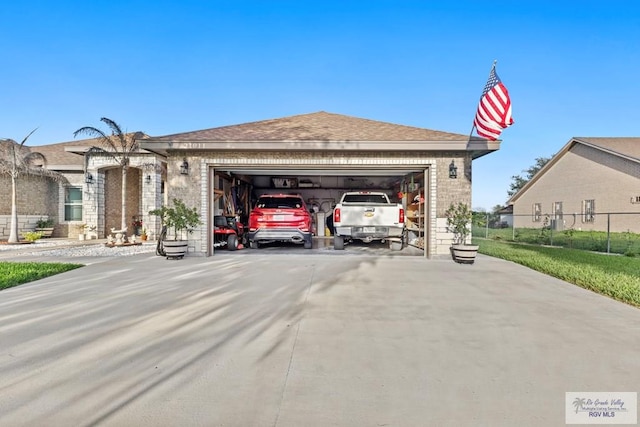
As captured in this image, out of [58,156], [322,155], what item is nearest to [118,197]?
[58,156]

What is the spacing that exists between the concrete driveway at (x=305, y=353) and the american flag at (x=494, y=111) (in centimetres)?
387

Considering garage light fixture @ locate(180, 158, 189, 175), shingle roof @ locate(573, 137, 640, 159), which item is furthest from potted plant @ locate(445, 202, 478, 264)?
shingle roof @ locate(573, 137, 640, 159)

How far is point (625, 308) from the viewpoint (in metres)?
4.54

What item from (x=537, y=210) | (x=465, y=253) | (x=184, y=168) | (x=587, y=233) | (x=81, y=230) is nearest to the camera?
(x=465, y=253)

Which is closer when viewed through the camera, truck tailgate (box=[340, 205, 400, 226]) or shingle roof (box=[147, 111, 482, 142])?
shingle roof (box=[147, 111, 482, 142])

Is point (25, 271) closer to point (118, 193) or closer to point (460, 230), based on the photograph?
point (460, 230)

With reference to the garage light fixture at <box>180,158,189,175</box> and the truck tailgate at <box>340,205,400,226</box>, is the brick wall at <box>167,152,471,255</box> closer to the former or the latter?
the garage light fixture at <box>180,158,189,175</box>

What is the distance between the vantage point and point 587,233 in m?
17.5

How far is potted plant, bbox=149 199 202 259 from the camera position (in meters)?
8.68

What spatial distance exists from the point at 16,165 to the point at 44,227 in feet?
10.6

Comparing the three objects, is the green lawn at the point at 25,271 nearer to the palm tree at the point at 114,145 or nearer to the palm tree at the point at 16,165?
the palm tree at the point at 114,145

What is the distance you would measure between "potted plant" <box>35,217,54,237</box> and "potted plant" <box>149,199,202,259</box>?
432 inches

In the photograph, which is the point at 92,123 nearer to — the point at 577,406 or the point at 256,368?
the point at 256,368

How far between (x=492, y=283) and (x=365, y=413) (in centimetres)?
495
